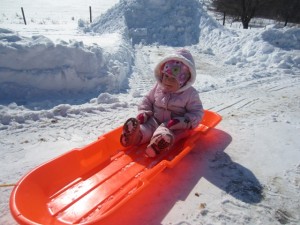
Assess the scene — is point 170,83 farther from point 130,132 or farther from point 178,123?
point 130,132

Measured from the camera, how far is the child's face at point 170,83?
9.68 feet

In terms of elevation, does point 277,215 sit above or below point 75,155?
below

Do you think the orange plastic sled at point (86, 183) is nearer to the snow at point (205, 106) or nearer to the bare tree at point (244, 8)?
the snow at point (205, 106)

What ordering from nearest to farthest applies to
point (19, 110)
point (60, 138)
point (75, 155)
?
point (75, 155)
point (60, 138)
point (19, 110)

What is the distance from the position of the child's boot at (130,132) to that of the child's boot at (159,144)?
20 centimetres

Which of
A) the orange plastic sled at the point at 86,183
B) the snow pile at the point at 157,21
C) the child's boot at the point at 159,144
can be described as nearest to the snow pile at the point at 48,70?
the orange plastic sled at the point at 86,183

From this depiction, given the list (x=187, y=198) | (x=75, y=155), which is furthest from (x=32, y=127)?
(x=187, y=198)

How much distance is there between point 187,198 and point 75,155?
105 centimetres

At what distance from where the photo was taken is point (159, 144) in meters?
2.68

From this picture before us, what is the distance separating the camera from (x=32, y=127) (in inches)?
137

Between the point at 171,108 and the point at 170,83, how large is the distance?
0.96 ft

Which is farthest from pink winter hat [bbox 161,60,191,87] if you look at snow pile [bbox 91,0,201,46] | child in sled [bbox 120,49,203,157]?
snow pile [bbox 91,0,201,46]

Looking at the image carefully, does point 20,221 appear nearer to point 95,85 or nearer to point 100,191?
point 100,191

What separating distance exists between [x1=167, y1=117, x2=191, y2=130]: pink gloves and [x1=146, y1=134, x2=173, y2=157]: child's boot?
0.21 metres
